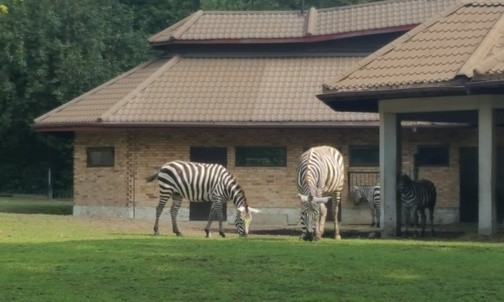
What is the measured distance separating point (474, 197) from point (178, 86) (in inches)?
383

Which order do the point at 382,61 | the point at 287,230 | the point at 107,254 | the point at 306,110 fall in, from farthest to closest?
the point at 306,110 → the point at 287,230 → the point at 382,61 → the point at 107,254

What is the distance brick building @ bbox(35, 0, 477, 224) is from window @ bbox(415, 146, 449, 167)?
0.10 feet

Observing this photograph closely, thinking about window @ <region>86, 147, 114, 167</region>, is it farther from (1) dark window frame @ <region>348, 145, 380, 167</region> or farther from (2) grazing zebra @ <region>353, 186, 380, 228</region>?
(2) grazing zebra @ <region>353, 186, 380, 228</region>

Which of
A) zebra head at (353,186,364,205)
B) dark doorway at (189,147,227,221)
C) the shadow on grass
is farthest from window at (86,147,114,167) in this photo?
zebra head at (353,186,364,205)

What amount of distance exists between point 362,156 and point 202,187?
988cm

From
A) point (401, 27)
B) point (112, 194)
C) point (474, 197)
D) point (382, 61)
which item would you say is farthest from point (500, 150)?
point (112, 194)

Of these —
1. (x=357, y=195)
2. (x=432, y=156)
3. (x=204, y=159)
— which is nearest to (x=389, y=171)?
(x=357, y=195)

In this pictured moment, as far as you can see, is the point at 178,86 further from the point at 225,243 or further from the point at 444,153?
the point at 225,243

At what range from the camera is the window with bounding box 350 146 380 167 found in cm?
3750

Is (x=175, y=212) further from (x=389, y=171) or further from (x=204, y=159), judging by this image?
(x=204, y=159)

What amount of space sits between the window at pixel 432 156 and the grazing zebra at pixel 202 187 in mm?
10207

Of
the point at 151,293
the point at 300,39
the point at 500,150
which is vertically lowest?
the point at 151,293

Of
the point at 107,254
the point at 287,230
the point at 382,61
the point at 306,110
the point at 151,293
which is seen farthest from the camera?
the point at 306,110

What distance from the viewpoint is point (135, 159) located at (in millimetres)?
38156
